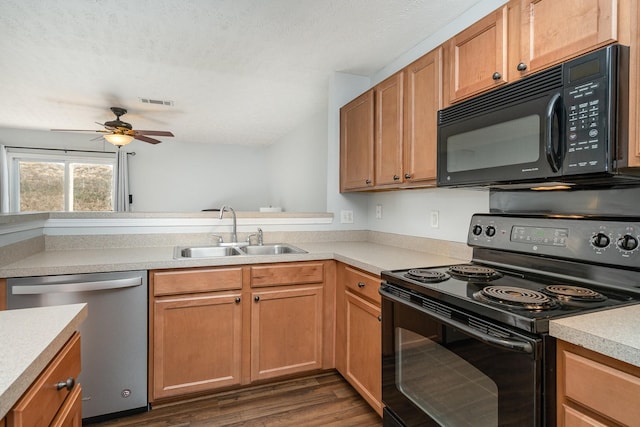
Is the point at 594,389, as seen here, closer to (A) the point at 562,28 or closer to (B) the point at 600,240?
(B) the point at 600,240

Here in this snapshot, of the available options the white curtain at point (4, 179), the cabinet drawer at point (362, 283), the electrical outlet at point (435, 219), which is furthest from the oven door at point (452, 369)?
the white curtain at point (4, 179)

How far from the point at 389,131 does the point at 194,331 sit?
1.60m

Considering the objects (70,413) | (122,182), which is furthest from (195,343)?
(122,182)

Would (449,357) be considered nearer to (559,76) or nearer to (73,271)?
(559,76)

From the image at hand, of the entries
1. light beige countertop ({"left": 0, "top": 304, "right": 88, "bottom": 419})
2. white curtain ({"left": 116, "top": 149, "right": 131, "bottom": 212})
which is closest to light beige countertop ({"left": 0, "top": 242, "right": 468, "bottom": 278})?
light beige countertop ({"left": 0, "top": 304, "right": 88, "bottom": 419})

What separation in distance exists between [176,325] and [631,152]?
201cm

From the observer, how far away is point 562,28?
114cm

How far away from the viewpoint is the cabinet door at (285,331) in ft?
6.54

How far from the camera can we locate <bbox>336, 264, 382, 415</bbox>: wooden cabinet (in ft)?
5.65

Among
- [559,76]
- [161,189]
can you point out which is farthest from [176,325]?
[161,189]

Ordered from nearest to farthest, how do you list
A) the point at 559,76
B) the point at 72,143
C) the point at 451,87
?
the point at 559,76 → the point at 451,87 → the point at 72,143

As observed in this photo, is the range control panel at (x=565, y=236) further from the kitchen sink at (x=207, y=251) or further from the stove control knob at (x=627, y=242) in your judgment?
the kitchen sink at (x=207, y=251)

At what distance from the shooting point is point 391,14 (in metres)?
1.93

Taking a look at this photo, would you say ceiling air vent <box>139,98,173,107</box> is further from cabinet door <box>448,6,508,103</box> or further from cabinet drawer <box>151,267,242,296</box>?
cabinet door <box>448,6,508,103</box>
